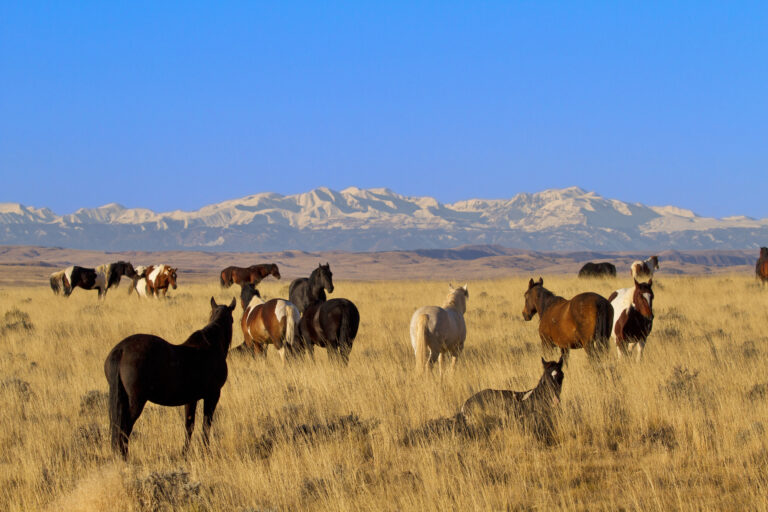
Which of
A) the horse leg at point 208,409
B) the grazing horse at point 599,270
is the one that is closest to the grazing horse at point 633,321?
the horse leg at point 208,409

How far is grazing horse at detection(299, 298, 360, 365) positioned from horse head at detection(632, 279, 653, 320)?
428 cm

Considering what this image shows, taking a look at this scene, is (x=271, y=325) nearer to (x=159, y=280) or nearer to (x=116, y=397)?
(x=116, y=397)

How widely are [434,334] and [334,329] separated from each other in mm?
2165

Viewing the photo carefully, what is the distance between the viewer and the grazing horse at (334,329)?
1252cm

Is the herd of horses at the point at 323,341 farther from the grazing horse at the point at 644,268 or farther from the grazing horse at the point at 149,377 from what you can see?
the grazing horse at the point at 644,268

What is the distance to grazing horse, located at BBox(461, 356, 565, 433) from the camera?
7316 mm

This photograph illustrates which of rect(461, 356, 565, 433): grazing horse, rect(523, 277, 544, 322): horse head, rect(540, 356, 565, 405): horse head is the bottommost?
rect(461, 356, 565, 433): grazing horse

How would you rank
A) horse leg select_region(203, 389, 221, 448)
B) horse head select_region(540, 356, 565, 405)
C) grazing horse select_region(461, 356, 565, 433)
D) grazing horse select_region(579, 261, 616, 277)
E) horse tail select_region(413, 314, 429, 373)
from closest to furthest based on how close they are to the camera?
horse leg select_region(203, 389, 221, 448), grazing horse select_region(461, 356, 565, 433), horse head select_region(540, 356, 565, 405), horse tail select_region(413, 314, 429, 373), grazing horse select_region(579, 261, 616, 277)

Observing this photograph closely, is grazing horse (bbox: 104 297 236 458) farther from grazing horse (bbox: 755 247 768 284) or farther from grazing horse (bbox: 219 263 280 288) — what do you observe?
grazing horse (bbox: 219 263 280 288)

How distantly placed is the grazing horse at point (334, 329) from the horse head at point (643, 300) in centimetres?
428

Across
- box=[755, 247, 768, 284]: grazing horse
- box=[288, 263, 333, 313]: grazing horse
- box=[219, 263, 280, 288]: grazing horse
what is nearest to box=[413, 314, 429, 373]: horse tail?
box=[288, 263, 333, 313]: grazing horse

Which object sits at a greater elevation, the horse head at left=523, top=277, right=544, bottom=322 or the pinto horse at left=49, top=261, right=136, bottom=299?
the horse head at left=523, top=277, right=544, bottom=322

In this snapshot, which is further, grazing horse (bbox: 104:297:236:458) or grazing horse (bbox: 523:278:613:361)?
grazing horse (bbox: 523:278:613:361)

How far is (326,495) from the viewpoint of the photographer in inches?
227
